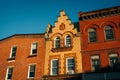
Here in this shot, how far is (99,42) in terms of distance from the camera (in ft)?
87.1

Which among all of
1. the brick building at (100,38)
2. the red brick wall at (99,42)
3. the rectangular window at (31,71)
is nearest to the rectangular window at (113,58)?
the brick building at (100,38)

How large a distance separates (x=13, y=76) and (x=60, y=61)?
8061 millimetres

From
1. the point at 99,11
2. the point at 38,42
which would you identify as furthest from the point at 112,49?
the point at 38,42

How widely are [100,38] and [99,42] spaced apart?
67cm

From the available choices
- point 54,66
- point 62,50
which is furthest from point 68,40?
point 54,66

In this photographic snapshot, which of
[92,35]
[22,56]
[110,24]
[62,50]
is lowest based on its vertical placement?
[22,56]

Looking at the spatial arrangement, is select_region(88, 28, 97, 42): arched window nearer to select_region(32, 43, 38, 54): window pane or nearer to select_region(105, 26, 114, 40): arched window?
select_region(105, 26, 114, 40): arched window

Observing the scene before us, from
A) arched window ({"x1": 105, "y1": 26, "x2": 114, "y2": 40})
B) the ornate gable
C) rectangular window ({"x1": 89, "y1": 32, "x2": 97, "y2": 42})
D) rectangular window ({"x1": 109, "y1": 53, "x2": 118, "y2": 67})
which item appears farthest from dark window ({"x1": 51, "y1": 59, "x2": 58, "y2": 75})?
arched window ({"x1": 105, "y1": 26, "x2": 114, "y2": 40})

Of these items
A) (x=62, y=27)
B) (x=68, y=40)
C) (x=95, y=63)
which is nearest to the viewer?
(x=95, y=63)

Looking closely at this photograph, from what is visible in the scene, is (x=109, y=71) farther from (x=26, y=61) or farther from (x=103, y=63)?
(x=26, y=61)

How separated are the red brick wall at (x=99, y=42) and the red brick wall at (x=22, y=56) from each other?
6531 mm

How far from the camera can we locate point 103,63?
82.3ft

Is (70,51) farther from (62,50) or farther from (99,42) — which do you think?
(99,42)

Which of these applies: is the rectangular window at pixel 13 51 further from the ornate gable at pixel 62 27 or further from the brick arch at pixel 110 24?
the brick arch at pixel 110 24
